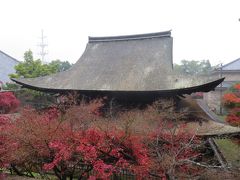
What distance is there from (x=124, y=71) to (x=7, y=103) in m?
7.90

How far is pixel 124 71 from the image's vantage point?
14539mm

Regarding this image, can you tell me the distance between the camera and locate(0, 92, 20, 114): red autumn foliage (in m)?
17.3

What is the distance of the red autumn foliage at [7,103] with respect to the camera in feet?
56.9

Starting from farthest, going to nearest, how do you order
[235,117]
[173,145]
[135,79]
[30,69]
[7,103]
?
[30,69]
[7,103]
[135,79]
[235,117]
[173,145]

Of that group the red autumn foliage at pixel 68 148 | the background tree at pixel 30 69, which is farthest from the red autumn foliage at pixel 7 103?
the red autumn foliage at pixel 68 148

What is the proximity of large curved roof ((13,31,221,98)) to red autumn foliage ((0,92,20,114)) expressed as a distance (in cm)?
355

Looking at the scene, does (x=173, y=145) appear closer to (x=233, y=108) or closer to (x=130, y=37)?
(x=233, y=108)

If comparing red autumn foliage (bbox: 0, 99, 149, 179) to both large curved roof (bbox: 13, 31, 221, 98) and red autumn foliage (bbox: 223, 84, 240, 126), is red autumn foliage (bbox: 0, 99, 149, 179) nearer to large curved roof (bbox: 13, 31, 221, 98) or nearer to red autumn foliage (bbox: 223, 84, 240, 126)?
large curved roof (bbox: 13, 31, 221, 98)

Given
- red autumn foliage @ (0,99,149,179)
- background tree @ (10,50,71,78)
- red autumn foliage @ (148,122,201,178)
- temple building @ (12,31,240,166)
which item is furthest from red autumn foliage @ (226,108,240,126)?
background tree @ (10,50,71,78)

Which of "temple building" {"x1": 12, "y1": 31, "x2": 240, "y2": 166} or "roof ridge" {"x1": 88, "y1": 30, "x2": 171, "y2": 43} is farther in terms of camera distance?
"roof ridge" {"x1": 88, "y1": 30, "x2": 171, "y2": 43}

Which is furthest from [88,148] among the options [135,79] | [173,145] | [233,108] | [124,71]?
[233,108]

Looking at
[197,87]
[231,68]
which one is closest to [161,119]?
[197,87]

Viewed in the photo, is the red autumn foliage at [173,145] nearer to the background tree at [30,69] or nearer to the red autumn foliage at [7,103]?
the red autumn foliage at [7,103]

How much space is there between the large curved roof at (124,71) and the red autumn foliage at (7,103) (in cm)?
355
